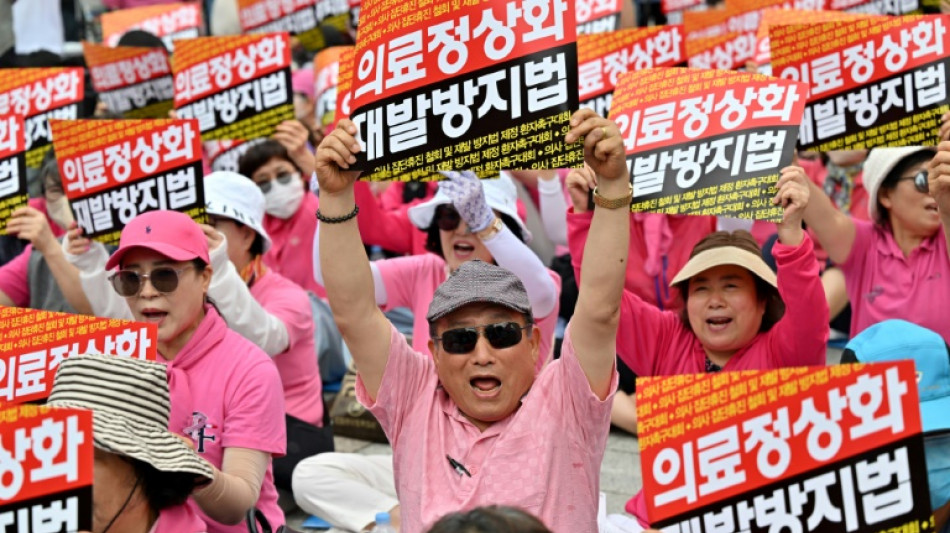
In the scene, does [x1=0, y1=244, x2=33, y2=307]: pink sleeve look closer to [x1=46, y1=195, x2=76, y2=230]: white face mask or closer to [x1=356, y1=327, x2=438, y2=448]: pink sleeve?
[x1=46, y1=195, x2=76, y2=230]: white face mask

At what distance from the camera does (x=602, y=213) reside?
3516mm

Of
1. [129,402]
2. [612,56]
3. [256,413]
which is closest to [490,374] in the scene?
[129,402]

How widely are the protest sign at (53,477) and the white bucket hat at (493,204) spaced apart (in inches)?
111

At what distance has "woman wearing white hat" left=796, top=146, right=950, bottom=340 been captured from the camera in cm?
523

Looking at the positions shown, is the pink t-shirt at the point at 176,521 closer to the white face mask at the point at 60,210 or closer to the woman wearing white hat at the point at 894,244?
the woman wearing white hat at the point at 894,244

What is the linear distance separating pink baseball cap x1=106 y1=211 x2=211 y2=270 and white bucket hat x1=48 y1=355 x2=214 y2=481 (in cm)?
101

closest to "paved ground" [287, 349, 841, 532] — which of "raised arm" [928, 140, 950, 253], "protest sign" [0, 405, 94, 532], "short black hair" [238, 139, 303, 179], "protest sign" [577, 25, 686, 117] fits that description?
"short black hair" [238, 139, 303, 179]

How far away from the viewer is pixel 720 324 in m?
4.81

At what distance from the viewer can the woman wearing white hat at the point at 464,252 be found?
5.29 m

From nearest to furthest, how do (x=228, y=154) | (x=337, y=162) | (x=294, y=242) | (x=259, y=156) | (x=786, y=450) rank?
(x=786, y=450), (x=337, y=162), (x=259, y=156), (x=294, y=242), (x=228, y=154)

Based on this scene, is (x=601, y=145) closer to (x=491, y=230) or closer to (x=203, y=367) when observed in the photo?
(x=203, y=367)

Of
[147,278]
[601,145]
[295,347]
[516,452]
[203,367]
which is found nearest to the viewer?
[601,145]

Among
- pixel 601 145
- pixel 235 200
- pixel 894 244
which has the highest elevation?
pixel 235 200

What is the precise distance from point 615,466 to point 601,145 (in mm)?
3132
